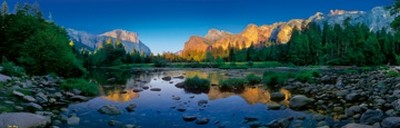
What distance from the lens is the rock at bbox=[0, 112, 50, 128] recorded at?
11594mm

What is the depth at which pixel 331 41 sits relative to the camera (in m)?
90.9

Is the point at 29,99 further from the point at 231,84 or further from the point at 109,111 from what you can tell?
the point at 231,84

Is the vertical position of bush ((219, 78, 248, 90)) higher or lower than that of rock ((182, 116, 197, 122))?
higher

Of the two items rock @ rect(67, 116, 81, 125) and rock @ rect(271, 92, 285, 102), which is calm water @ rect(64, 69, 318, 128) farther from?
rock @ rect(271, 92, 285, 102)

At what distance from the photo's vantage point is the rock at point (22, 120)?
38.0ft

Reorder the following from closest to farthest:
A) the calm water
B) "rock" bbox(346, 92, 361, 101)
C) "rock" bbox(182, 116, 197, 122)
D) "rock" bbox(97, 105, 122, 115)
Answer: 1. the calm water
2. "rock" bbox(182, 116, 197, 122)
3. "rock" bbox(97, 105, 122, 115)
4. "rock" bbox(346, 92, 361, 101)

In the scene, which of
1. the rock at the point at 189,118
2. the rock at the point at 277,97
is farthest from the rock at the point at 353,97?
the rock at the point at 189,118

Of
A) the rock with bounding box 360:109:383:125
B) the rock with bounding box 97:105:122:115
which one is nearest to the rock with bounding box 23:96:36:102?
the rock with bounding box 97:105:122:115

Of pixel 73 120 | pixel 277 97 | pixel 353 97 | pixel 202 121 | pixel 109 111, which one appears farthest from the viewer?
pixel 277 97

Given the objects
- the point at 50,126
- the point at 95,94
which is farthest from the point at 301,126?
the point at 95,94

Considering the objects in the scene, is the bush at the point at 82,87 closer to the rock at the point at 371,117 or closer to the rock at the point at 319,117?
the rock at the point at 319,117

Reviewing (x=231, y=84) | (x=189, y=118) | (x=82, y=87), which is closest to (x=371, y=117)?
(x=189, y=118)

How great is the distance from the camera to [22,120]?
12094 mm

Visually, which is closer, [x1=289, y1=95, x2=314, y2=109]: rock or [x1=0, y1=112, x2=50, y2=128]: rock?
[x1=0, y1=112, x2=50, y2=128]: rock
